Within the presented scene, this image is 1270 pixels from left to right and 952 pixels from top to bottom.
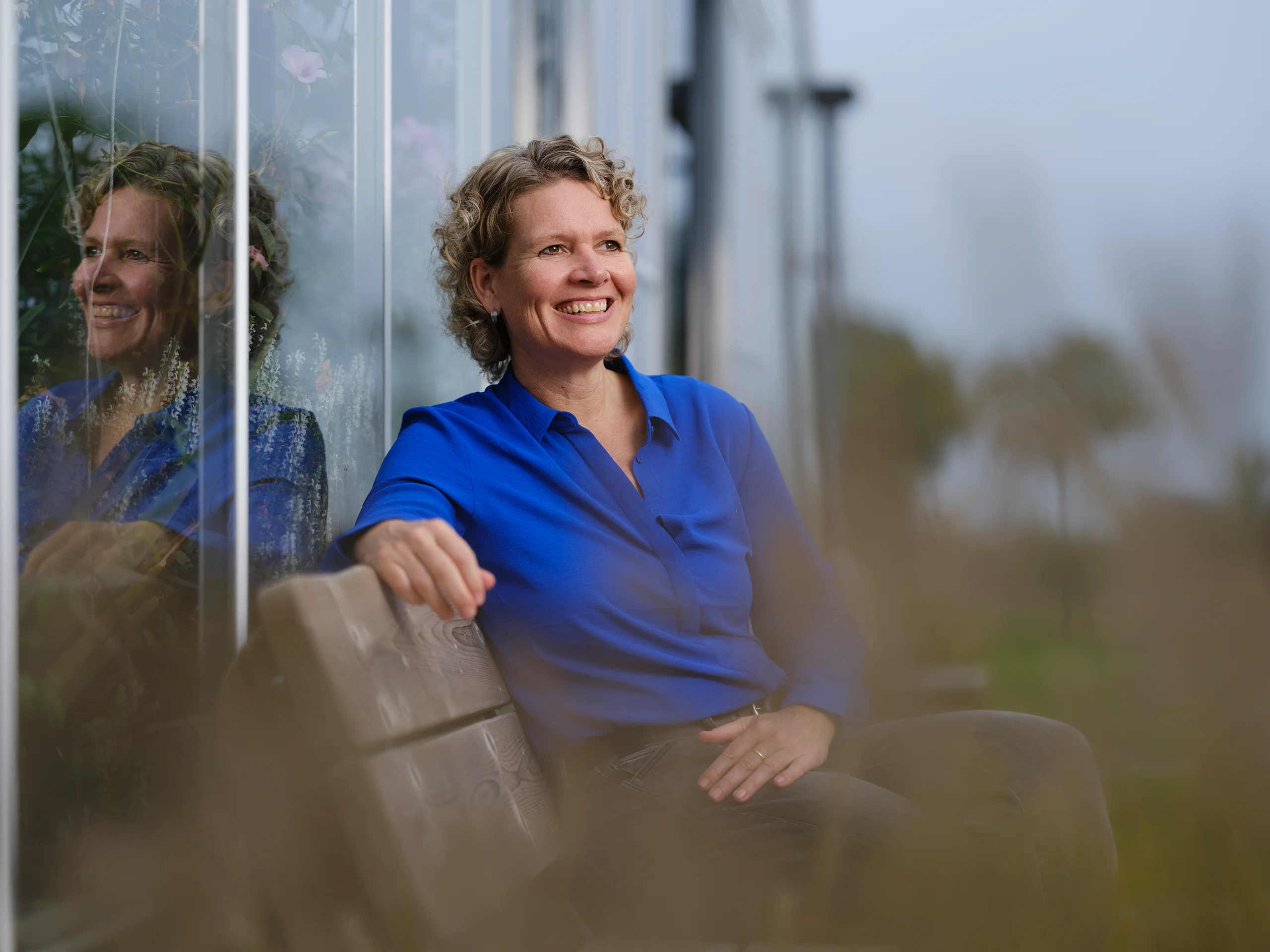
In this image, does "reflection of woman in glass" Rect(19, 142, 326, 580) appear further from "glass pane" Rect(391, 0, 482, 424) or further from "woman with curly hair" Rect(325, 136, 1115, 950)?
"glass pane" Rect(391, 0, 482, 424)

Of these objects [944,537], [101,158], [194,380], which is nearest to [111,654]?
[194,380]

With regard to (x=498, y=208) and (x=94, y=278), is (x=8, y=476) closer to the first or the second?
(x=94, y=278)

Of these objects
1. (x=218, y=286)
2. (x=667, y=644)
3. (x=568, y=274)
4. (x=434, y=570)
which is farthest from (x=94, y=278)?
(x=667, y=644)

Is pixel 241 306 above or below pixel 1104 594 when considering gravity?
above

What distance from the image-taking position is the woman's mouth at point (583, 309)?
112 centimetres

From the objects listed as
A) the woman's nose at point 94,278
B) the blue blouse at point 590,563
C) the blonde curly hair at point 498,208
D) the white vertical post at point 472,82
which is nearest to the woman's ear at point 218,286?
the woman's nose at point 94,278

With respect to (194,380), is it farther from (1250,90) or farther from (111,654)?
(1250,90)

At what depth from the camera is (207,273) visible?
3.01 ft

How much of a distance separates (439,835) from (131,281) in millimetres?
557

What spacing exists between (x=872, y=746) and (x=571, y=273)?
87 centimetres

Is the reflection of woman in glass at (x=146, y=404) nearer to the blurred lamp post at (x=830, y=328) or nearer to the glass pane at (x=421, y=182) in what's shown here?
the glass pane at (x=421, y=182)

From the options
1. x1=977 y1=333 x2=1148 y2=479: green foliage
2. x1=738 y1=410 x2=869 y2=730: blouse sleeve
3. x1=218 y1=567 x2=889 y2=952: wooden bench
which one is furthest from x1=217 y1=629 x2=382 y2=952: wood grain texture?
x1=977 y1=333 x2=1148 y2=479: green foliage

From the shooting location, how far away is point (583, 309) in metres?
1.12

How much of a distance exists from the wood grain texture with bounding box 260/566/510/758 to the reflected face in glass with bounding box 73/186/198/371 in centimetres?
33
